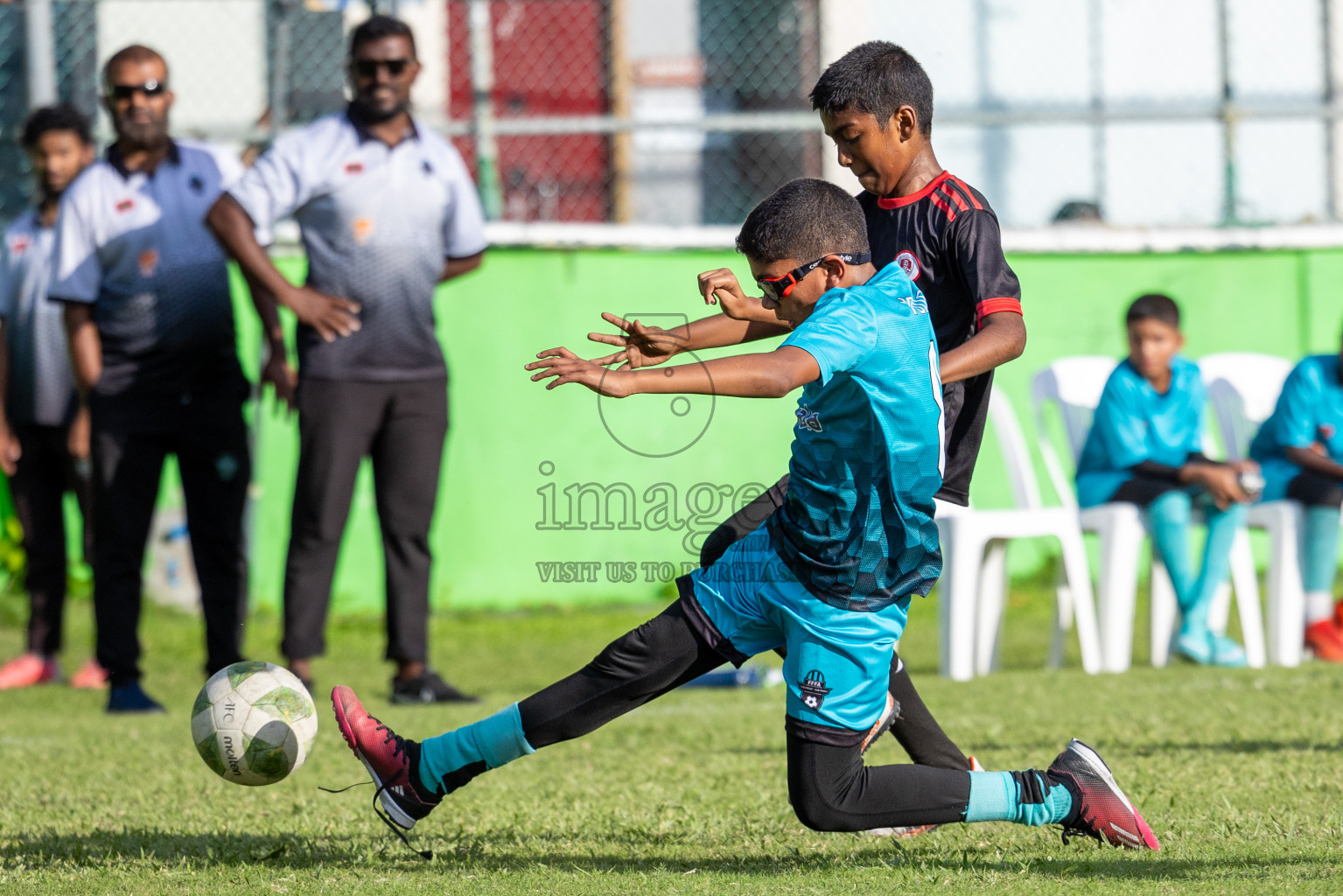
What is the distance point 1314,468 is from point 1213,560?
763mm

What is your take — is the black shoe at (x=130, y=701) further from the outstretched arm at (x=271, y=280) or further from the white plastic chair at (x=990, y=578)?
the white plastic chair at (x=990, y=578)

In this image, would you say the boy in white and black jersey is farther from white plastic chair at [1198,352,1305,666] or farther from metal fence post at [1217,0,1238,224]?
metal fence post at [1217,0,1238,224]

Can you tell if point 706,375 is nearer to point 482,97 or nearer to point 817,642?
point 817,642

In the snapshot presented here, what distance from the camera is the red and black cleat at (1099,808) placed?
3.29 m

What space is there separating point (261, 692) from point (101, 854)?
515mm

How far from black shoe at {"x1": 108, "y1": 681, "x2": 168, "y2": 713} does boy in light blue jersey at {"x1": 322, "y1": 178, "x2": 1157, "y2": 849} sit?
307 cm

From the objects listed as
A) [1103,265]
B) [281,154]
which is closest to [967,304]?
[281,154]

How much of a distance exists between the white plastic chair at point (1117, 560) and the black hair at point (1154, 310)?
34cm

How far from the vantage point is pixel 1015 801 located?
3248mm

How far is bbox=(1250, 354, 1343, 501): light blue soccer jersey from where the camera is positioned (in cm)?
744

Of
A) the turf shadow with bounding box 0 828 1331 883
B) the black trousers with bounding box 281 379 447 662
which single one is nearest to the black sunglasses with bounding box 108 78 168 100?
the black trousers with bounding box 281 379 447 662

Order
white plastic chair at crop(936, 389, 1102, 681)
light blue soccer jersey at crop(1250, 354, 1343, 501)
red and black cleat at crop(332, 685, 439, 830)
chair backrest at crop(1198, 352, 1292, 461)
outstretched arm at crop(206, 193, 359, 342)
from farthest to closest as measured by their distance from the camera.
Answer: chair backrest at crop(1198, 352, 1292, 461) → light blue soccer jersey at crop(1250, 354, 1343, 501) → white plastic chair at crop(936, 389, 1102, 681) → outstretched arm at crop(206, 193, 359, 342) → red and black cleat at crop(332, 685, 439, 830)

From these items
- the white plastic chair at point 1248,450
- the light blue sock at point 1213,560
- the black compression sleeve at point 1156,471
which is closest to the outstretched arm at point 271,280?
the black compression sleeve at point 1156,471

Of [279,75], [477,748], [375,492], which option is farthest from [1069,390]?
[477,748]
